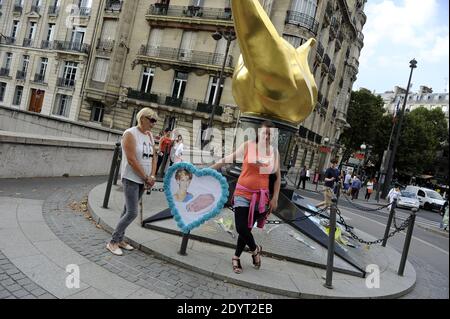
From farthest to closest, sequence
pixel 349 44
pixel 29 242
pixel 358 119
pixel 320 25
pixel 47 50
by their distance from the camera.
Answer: pixel 358 119 → pixel 349 44 → pixel 47 50 → pixel 320 25 → pixel 29 242

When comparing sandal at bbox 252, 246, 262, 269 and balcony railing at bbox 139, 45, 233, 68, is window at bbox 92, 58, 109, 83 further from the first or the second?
sandal at bbox 252, 246, 262, 269

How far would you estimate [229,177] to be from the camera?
641 cm

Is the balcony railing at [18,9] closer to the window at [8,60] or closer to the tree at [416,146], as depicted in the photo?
the window at [8,60]

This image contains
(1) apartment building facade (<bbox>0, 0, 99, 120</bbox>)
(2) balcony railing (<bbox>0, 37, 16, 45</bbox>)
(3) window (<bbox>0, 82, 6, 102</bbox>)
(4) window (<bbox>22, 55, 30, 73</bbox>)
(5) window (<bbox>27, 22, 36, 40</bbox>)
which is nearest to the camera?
(1) apartment building facade (<bbox>0, 0, 99, 120</bbox>)

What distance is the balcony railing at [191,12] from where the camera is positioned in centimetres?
2645

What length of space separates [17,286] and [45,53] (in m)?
35.9

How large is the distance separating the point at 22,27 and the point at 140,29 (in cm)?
1519

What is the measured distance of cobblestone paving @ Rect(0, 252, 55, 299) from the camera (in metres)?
3.03

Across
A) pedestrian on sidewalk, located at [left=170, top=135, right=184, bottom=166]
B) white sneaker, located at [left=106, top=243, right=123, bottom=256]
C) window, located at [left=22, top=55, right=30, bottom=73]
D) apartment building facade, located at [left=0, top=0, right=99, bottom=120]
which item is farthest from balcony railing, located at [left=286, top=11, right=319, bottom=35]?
window, located at [left=22, top=55, right=30, bottom=73]

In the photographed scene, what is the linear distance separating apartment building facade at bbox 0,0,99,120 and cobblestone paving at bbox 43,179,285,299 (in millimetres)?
28618

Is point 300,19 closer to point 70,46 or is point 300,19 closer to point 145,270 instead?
point 70,46

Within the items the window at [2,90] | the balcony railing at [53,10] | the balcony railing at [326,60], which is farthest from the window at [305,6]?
the window at [2,90]
